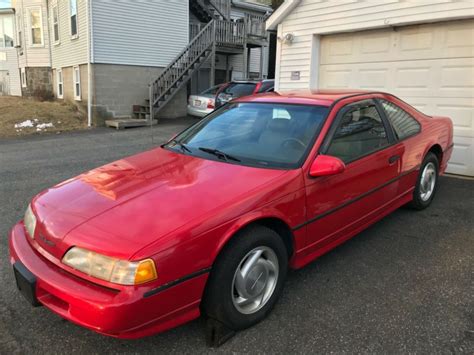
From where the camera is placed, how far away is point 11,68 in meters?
22.8

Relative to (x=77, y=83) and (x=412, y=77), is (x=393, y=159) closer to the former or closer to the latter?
(x=412, y=77)

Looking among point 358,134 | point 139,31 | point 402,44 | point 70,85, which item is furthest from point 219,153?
point 70,85

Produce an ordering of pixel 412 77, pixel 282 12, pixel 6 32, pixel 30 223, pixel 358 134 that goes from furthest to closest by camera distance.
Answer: pixel 6 32
pixel 282 12
pixel 412 77
pixel 358 134
pixel 30 223

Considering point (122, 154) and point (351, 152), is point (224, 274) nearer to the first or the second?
point (351, 152)

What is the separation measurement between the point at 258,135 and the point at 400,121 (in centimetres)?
170

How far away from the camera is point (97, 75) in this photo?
14.1m

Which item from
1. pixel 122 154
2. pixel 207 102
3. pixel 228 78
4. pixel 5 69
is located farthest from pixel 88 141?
pixel 5 69

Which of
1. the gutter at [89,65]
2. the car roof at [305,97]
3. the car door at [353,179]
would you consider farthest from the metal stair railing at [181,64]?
the car door at [353,179]

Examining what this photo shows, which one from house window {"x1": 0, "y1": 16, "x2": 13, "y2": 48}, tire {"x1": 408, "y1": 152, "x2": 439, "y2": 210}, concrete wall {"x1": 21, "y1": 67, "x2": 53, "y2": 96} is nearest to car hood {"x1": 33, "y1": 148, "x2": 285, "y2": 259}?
tire {"x1": 408, "y1": 152, "x2": 439, "y2": 210}

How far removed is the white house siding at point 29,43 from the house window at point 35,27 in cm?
19

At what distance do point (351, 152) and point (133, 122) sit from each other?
11367mm

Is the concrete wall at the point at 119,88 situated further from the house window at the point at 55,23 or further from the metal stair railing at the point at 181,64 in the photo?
the house window at the point at 55,23

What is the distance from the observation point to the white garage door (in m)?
6.46

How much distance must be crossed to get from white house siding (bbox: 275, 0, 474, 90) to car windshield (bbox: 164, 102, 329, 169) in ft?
14.4
